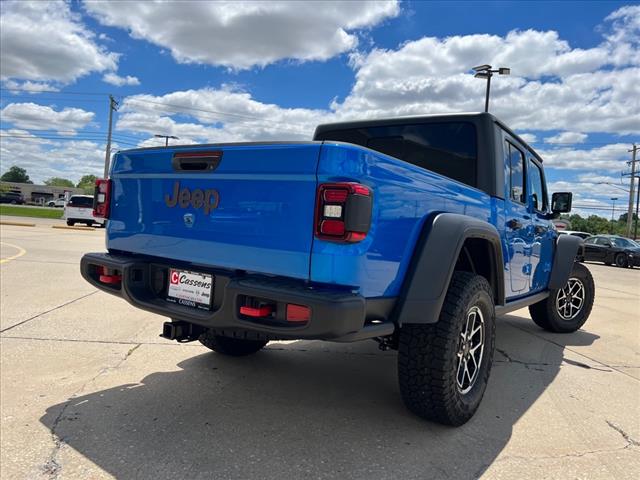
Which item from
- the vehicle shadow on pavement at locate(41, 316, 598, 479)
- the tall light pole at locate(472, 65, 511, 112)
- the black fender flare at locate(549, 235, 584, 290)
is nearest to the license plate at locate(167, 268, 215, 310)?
the vehicle shadow on pavement at locate(41, 316, 598, 479)

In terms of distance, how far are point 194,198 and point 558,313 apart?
4767 millimetres

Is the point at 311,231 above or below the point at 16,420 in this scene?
above

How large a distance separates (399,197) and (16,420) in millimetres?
2524

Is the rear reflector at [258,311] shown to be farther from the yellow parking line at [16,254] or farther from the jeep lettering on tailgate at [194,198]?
the yellow parking line at [16,254]

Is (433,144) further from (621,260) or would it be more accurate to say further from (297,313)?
(621,260)

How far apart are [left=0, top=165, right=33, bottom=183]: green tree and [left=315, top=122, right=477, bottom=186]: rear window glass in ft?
574

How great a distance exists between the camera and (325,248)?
224 centimetres

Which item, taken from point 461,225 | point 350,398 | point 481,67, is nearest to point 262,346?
point 350,398

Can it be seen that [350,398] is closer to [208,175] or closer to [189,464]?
[189,464]

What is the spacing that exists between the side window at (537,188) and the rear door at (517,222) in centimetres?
34

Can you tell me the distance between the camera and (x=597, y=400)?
3.59m

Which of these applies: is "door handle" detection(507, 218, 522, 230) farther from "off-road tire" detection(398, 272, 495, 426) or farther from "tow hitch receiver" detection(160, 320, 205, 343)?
"tow hitch receiver" detection(160, 320, 205, 343)

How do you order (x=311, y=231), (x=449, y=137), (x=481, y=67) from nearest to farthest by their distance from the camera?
(x=311, y=231)
(x=449, y=137)
(x=481, y=67)

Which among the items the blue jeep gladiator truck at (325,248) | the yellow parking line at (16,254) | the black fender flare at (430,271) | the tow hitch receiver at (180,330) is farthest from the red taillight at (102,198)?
the yellow parking line at (16,254)
